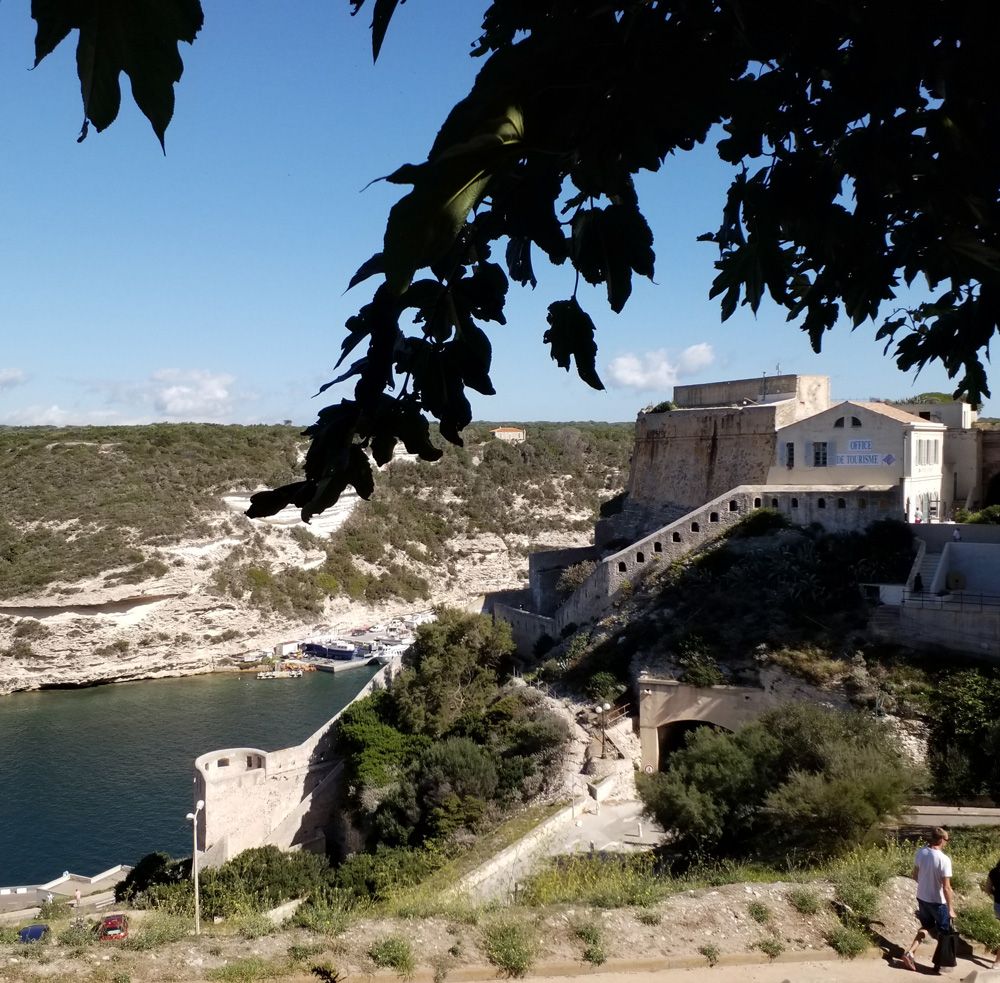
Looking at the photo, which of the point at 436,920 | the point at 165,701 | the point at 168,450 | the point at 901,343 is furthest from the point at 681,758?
the point at 168,450

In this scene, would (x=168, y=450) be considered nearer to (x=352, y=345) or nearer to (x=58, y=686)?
(x=58, y=686)

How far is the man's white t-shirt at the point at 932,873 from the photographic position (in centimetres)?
438

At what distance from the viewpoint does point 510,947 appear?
4.76m

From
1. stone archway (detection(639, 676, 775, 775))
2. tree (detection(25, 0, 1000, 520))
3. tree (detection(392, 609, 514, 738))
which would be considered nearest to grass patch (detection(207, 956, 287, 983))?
tree (detection(25, 0, 1000, 520))

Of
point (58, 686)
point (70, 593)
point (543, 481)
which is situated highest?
point (543, 481)

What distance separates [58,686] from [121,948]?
25920 mm

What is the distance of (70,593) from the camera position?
29.4 meters

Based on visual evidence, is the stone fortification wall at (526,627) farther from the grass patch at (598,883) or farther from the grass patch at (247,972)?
the grass patch at (247,972)

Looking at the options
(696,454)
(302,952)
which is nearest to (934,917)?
(302,952)

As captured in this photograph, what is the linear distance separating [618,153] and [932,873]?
4.45 meters

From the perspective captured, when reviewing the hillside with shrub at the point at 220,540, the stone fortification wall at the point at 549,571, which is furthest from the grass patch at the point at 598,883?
the hillside with shrub at the point at 220,540

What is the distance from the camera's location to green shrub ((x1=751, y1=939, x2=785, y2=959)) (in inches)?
181

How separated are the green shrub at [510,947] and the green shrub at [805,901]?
151 centimetres

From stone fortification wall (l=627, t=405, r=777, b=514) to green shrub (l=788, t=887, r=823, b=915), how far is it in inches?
457
